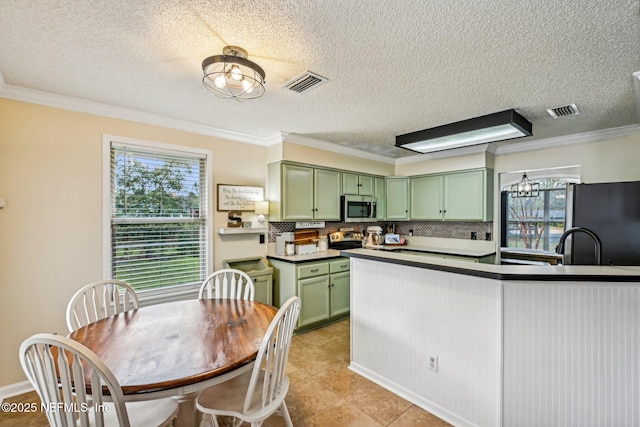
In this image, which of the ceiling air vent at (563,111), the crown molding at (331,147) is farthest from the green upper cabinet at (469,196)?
the ceiling air vent at (563,111)

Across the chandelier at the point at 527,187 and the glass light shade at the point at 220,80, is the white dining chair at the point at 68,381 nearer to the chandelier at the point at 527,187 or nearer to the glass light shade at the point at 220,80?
→ the glass light shade at the point at 220,80

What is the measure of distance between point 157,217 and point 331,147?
8.23 feet

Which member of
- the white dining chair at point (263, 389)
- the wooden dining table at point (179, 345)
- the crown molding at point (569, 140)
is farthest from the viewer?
the crown molding at point (569, 140)

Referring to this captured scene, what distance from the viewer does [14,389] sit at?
2451 mm

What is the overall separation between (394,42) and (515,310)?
5.89 feet

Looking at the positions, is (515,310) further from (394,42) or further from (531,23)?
(394,42)

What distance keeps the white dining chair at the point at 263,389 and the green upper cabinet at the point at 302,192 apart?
225cm

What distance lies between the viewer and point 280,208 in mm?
3818

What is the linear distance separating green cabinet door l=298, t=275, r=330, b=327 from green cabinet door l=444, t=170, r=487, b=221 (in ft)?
7.61

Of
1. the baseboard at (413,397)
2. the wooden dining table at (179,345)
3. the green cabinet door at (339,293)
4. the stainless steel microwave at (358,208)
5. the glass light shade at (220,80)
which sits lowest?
the baseboard at (413,397)

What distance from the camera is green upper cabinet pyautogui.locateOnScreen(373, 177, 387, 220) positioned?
5113 millimetres

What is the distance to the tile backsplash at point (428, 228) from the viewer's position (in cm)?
426

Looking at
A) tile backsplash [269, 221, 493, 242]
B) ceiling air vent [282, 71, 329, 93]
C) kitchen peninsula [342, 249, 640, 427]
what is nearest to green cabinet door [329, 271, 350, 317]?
tile backsplash [269, 221, 493, 242]

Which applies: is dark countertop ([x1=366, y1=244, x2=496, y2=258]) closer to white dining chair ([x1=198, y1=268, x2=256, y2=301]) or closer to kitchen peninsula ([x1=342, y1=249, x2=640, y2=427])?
kitchen peninsula ([x1=342, y1=249, x2=640, y2=427])
